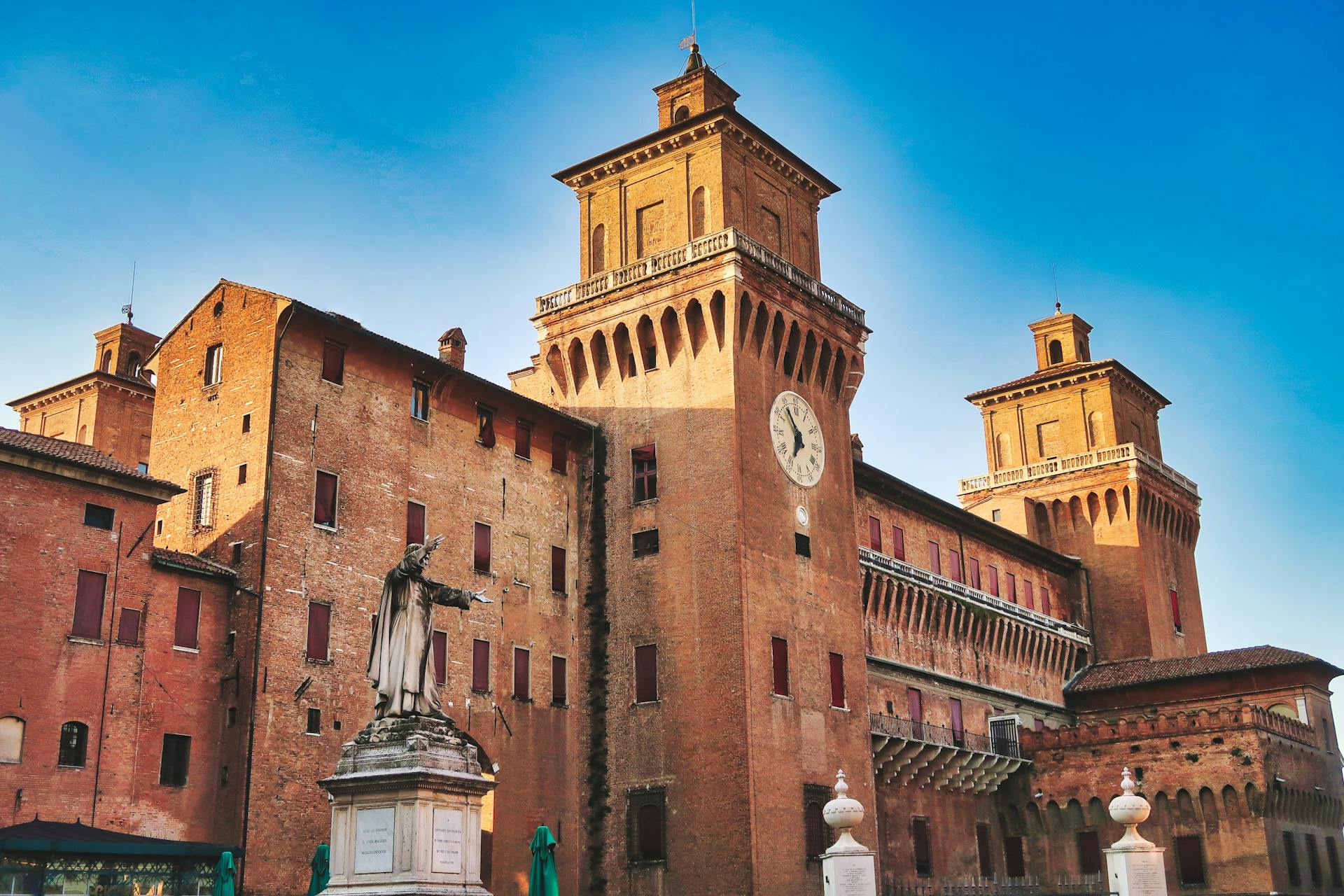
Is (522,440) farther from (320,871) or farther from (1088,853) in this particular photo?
(1088,853)

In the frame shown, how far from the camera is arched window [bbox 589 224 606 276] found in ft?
147

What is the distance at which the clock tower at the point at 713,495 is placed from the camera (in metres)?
37.2

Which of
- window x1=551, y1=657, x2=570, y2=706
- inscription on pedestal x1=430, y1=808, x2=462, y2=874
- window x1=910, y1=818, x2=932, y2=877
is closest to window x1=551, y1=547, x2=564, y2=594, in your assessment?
window x1=551, y1=657, x2=570, y2=706

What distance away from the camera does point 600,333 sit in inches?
1688

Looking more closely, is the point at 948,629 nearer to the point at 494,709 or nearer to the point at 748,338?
the point at 748,338

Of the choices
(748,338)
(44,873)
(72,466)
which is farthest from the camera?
(748,338)

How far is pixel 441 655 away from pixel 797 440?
12.7m

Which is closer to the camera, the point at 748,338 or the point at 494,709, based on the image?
the point at 494,709

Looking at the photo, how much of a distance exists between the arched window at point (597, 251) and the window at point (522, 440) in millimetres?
6723

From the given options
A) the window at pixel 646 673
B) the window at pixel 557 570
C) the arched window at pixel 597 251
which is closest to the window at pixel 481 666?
the window at pixel 557 570

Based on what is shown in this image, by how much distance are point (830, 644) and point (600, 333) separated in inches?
442

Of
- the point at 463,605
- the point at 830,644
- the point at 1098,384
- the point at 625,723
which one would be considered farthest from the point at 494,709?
the point at 1098,384

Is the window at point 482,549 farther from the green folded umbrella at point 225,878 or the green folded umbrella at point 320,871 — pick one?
the green folded umbrella at point 225,878

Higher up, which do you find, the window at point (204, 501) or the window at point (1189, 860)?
the window at point (204, 501)
